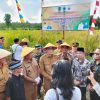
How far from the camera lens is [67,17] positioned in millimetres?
9727


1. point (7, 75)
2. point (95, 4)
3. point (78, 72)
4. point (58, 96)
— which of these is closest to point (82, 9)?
point (95, 4)

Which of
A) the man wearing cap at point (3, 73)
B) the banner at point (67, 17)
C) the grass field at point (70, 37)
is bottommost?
the grass field at point (70, 37)

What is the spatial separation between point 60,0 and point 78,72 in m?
4.48

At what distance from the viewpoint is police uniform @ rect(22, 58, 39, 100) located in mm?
5355

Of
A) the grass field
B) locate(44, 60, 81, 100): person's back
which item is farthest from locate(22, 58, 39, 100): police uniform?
the grass field

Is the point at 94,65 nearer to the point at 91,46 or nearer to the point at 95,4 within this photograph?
the point at 95,4

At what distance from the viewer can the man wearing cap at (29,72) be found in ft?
17.3

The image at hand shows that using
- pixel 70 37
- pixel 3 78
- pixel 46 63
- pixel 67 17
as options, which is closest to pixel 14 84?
pixel 3 78

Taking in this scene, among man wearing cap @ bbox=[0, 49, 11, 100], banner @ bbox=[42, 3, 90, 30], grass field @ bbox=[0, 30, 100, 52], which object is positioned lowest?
grass field @ bbox=[0, 30, 100, 52]

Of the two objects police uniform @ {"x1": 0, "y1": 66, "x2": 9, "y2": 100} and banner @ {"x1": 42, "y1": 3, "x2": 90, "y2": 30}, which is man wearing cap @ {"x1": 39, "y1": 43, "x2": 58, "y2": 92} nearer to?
police uniform @ {"x1": 0, "y1": 66, "x2": 9, "y2": 100}

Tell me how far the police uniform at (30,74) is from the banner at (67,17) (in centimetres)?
421

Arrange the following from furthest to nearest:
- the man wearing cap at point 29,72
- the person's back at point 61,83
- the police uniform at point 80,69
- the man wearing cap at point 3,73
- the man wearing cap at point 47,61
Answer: the man wearing cap at point 47,61, the police uniform at point 80,69, the man wearing cap at point 29,72, the man wearing cap at point 3,73, the person's back at point 61,83

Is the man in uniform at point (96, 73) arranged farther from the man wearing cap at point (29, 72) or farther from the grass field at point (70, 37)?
the grass field at point (70, 37)

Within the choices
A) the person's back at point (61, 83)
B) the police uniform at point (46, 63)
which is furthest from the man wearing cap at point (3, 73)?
the person's back at point (61, 83)
